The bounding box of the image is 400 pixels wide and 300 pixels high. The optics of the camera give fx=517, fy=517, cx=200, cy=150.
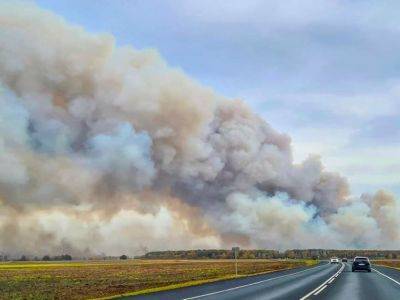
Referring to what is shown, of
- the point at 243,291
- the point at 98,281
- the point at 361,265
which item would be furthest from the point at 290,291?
the point at 361,265

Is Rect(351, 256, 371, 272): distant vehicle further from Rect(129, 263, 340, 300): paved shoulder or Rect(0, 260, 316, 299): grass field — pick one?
Rect(129, 263, 340, 300): paved shoulder

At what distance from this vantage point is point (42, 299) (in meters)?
31.0

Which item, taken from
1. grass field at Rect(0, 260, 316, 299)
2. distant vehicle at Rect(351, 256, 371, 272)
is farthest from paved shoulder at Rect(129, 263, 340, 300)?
distant vehicle at Rect(351, 256, 371, 272)

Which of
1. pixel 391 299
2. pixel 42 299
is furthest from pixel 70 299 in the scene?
pixel 391 299

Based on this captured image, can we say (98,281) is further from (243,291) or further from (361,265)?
(361,265)

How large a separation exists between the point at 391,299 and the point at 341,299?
2.20 m

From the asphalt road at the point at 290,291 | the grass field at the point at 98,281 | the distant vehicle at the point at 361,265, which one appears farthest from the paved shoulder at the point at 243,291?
the distant vehicle at the point at 361,265

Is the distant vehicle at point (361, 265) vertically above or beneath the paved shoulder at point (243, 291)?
above

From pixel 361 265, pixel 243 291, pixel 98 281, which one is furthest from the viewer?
pixel 361 265

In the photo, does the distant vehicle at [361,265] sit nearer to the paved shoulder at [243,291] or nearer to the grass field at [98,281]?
the grass field at [98,281]

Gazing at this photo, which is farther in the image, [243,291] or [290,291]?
[243,291]

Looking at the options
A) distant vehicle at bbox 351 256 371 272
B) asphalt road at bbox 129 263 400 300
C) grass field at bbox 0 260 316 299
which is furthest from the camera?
distant vehicle at bbox 351 256 371 272

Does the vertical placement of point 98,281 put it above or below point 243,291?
above

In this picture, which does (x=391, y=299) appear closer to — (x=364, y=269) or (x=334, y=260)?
(x=364, y=269)
